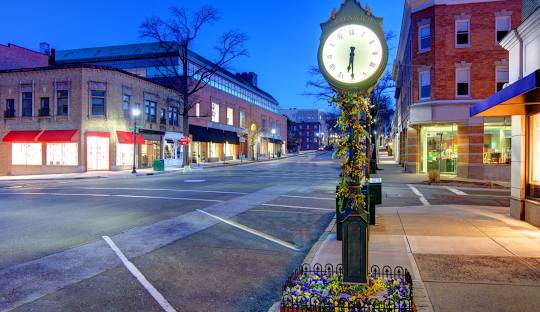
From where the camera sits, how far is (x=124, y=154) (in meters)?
38.0

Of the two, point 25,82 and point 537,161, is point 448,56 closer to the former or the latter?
point 537,161

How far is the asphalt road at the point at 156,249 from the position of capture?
5.50 metres

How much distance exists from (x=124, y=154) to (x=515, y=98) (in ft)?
114

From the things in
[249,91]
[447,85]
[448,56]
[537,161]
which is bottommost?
[537,161]

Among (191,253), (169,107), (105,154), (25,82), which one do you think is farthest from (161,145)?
(191,253)

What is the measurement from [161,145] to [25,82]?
13.8 metres

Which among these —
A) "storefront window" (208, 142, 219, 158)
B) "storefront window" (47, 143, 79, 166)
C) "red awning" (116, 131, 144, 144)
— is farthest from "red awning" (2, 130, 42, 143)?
"storefront window" (208, 142, 219, 158)

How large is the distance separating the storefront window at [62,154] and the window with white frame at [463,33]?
100ft

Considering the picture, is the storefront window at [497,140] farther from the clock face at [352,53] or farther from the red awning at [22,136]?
the red awning at [22,136]

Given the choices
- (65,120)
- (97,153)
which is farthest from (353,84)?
(65,120)

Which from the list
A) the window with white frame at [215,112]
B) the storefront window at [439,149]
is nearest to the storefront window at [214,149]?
the window with white frame at [215,112]

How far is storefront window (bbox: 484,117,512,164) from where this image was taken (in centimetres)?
2592

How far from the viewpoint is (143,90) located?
40719mm

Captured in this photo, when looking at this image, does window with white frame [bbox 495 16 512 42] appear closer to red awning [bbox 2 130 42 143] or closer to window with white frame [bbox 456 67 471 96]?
window with white frame [bbox 456 67 471 96]
